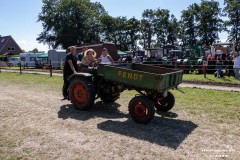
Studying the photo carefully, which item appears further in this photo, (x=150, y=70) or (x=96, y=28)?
(x=96, y=28)

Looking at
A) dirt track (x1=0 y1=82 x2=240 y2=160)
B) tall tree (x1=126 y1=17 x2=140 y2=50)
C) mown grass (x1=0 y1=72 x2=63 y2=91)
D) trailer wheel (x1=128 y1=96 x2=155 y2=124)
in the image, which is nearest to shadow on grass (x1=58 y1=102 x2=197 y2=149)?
dirt track (x1=0 y1=82 x2=240 y2=160)

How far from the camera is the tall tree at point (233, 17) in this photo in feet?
171

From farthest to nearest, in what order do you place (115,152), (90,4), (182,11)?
(182,11) < (90,4) < (115,152)

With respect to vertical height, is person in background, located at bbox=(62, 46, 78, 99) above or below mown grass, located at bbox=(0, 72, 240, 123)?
above

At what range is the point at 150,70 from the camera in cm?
744

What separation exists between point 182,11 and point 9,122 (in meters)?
60.3

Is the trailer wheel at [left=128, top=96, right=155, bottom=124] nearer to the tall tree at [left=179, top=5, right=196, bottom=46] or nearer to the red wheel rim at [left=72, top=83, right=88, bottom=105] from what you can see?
the red wheel rim at [left=72, top=83, right=88, bottom=105]

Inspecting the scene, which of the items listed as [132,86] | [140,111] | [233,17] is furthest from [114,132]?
[233,17]

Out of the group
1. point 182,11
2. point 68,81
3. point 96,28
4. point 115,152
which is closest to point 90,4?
point 96,28

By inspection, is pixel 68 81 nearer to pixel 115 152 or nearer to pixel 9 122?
pixel 9 122

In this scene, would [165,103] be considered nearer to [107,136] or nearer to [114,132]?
[114,132]

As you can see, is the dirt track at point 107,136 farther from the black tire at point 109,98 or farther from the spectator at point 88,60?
the spectator at point 88,60

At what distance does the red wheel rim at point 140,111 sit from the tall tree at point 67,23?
42.9 metres

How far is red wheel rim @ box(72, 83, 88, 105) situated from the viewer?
7176 millimetres
